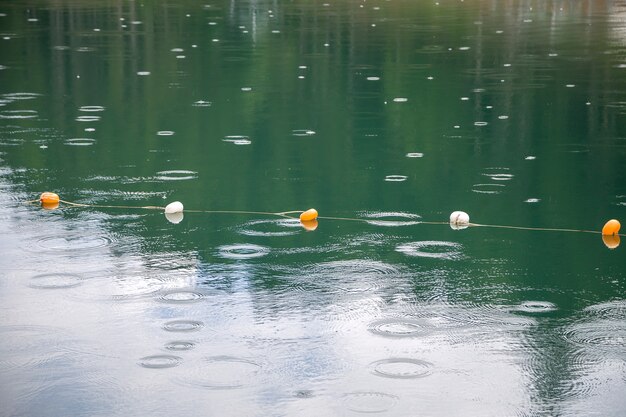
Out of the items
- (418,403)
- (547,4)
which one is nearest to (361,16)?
(547,4)

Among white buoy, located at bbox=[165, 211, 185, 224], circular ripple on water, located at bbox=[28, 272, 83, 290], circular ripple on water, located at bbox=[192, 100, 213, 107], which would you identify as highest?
circular ripple on water, located at bbox=[192, 100, 213, 107]

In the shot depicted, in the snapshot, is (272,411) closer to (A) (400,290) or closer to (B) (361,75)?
(A) (400,290)

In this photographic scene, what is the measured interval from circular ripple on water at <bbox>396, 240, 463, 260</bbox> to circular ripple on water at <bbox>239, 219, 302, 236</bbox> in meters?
0.95

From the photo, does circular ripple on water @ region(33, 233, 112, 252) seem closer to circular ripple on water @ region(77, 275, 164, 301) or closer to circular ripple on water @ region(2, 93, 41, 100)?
circular ripple on water @ region(77, 275, 164, 301)

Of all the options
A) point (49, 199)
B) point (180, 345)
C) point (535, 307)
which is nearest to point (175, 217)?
point (49, 199)

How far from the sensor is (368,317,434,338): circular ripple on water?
21.6 feet

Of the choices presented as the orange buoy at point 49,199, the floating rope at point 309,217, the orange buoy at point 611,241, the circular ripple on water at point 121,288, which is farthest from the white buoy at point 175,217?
the orange buoy at point 611,241

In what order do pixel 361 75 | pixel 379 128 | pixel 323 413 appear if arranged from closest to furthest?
pixel 323 413
pixel 379 128
pixel 361 75

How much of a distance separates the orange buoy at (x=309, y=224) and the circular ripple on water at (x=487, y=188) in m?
1.73

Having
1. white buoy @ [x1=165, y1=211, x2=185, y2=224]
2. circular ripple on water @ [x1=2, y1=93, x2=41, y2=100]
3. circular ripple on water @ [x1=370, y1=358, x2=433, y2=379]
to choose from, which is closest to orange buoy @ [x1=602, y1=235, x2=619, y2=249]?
circular ripple on water @ [x1=370, y1=358, x2=433, y2=379]

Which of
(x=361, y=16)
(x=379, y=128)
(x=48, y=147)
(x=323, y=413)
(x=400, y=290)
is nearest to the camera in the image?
(x=323, y=413)

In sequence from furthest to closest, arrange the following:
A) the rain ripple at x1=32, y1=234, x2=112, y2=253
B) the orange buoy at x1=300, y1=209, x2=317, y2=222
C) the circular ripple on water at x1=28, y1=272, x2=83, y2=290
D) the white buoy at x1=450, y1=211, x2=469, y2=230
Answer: the orange buoy at x1=300, y1=209, x2=317, y2=222 < the white buoy at x1=450, y1=211, x2=469, y2=230 < the rain ripple at x1=32, y1=234, x2=112, y2=253 < the circular ripple on water at x1=28, y1=272, x2=83, y2=290

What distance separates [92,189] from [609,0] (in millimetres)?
29351

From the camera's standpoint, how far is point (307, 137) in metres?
12.7
